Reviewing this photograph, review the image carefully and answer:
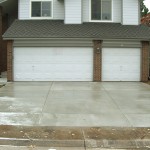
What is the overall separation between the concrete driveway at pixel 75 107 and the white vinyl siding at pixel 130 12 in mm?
7688

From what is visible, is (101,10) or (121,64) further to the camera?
(101,10)

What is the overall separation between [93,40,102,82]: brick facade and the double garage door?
0.28 metres

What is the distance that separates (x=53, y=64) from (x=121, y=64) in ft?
14.4

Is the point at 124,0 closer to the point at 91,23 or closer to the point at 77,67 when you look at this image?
the point at 91,23

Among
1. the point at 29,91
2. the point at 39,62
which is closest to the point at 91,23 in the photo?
the point at 39,62

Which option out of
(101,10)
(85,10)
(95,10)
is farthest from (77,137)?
(101,10)

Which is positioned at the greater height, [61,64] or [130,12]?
[130,12]

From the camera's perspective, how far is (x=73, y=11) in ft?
79.8

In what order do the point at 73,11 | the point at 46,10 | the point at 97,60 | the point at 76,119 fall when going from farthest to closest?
the point at 46,10, the point at 73,11, the point at 97,60, the point at 76,119

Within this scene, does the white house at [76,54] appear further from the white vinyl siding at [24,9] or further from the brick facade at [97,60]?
the white vinyl siding at [24,9]

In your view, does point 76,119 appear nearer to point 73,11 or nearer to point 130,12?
point 73,11

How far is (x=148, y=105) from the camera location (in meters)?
13.7

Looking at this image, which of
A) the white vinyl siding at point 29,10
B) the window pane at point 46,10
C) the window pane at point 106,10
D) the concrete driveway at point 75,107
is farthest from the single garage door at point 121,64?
the window pane at point 46,10

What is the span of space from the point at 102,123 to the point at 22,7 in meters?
16.3
